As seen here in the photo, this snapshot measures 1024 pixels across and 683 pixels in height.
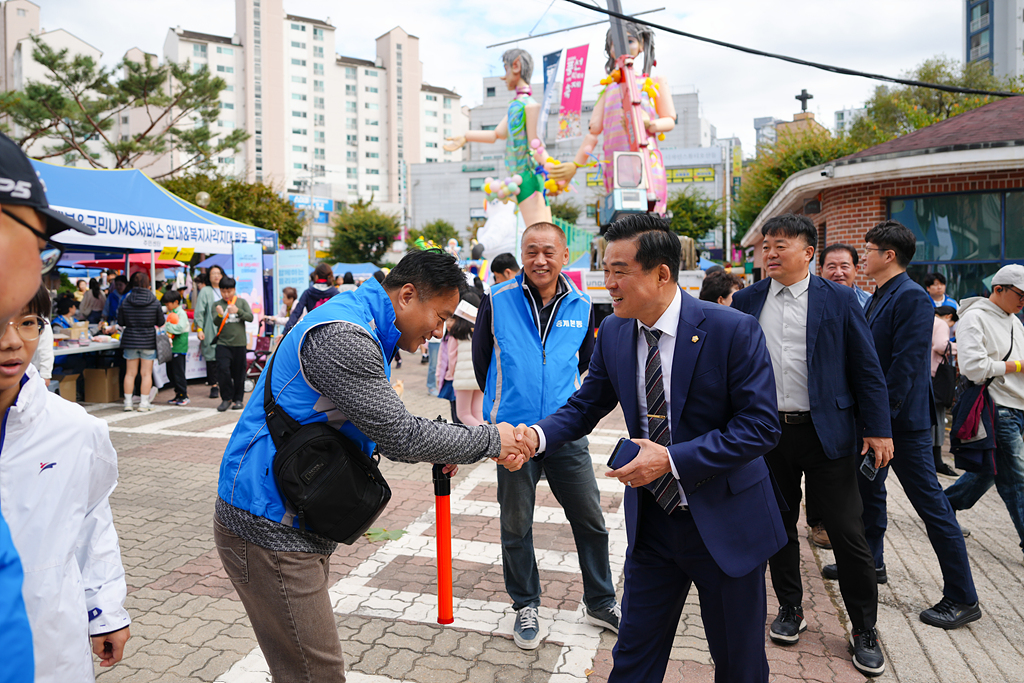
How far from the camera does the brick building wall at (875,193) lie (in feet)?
31.9

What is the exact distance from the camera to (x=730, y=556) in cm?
220

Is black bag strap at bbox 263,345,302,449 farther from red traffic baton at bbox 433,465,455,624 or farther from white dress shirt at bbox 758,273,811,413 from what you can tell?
white dress shirt at bbox 758,273,811,413

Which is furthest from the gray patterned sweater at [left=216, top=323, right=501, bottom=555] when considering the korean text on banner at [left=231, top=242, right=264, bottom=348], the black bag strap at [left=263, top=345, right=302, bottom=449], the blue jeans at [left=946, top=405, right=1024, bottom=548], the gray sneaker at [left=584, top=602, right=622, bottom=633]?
the korean text on banner at [left=231, top=242, right=264, bottom=348]

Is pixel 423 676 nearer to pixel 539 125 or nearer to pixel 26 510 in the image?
pixel 26 510

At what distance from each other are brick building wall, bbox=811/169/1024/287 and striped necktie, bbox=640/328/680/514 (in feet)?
31.3

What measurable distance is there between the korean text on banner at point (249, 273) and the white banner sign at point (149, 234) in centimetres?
31

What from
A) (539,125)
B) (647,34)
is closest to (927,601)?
(539,125)

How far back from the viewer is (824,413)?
331 cm

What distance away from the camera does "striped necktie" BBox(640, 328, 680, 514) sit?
91.0 inches

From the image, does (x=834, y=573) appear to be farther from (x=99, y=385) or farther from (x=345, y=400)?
(x=99, y=385)

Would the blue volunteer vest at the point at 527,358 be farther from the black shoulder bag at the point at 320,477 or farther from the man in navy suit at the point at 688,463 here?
the black shoulder bag at the point at 320,477

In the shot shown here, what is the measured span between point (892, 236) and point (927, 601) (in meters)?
2.21

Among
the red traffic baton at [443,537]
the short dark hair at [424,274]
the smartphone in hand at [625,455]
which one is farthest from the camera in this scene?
the red traffic baton at [443,537]

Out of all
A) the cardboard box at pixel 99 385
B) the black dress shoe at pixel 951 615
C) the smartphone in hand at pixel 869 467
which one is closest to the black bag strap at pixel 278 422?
the smartphone in hand at pixel 869 467
